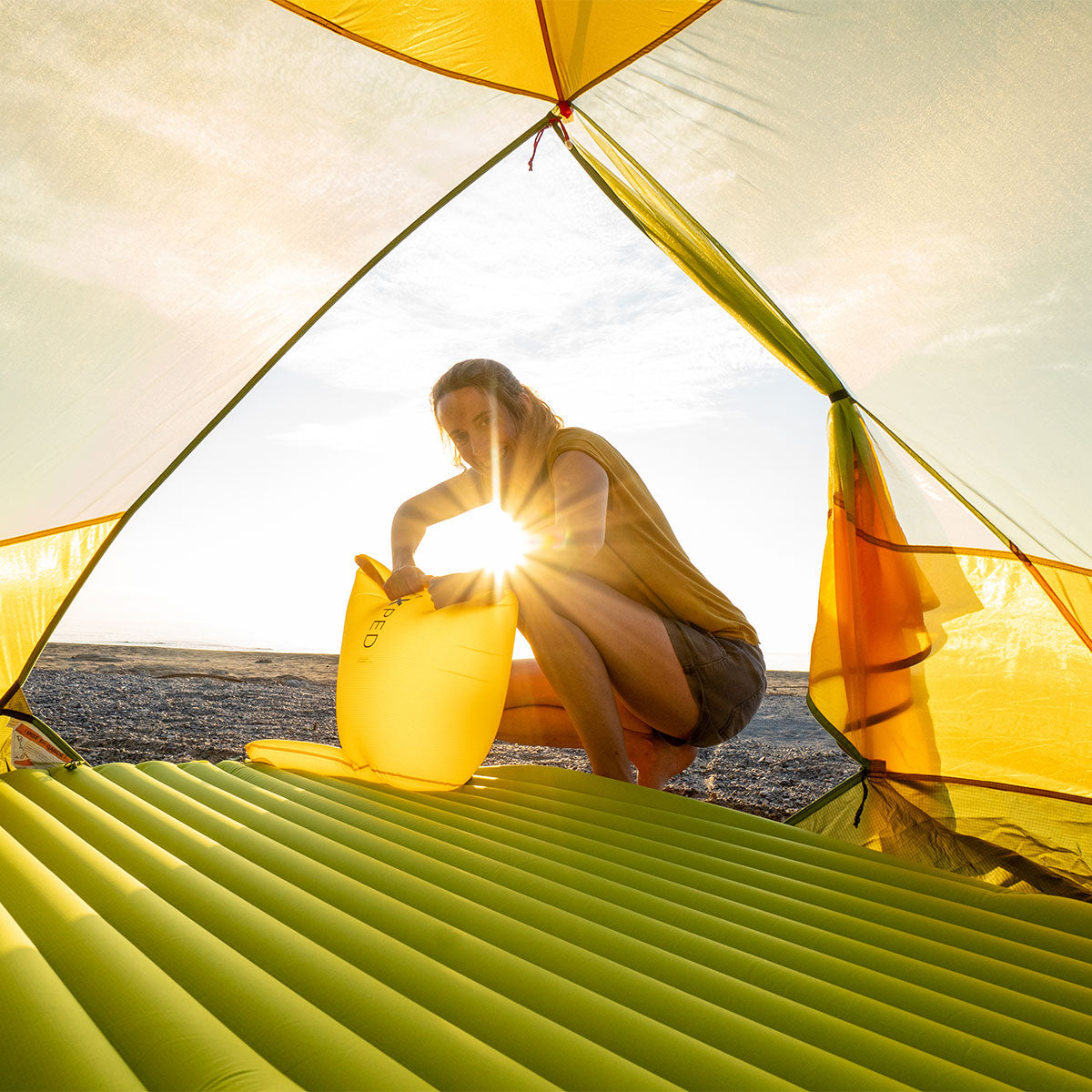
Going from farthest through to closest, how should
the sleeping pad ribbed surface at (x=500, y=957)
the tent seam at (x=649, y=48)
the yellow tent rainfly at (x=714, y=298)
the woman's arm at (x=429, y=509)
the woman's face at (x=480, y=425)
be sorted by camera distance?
1. the woman's arm at (x=429, y=509)
2. the woman's face at (x=480, y=425)
3. the tent seam at (x=649, y=48)
4. the yellow tent rainfly at (x=714, y=298)
5. the sleeping pad ribbed surface at (x=500, y=957)

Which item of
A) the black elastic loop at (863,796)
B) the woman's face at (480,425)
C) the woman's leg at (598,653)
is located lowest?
the black elastic loop at (863,796)

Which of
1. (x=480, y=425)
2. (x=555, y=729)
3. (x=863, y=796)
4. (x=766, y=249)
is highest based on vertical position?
(x=766, y=249)

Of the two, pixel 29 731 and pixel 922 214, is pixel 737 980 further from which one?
pixel 29 731

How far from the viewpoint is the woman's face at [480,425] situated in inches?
69.5

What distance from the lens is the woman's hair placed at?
177 cm

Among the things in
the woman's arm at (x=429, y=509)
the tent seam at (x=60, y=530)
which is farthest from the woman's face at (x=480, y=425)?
the tent seam at (x=60, y=530)

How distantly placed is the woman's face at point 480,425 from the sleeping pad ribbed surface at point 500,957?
79 cm

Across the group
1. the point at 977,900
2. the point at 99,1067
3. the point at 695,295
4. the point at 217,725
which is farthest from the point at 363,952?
the point at 695,295

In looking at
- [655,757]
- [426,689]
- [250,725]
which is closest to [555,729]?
[655,757]

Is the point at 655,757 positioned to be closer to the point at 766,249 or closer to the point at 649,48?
the point at 766,249

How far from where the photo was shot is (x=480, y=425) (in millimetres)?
1782

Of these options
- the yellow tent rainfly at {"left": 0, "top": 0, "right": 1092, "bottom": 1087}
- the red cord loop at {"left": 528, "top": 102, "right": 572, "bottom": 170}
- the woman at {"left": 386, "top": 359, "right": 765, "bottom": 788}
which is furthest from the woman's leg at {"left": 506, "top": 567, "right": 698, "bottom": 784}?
the red cord loop at {"left": 528, "top": 102, "right": 572, "bottom": 170}

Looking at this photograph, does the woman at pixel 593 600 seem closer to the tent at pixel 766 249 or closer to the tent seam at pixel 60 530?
the tent at pixel 766 249

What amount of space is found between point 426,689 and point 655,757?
570mm
